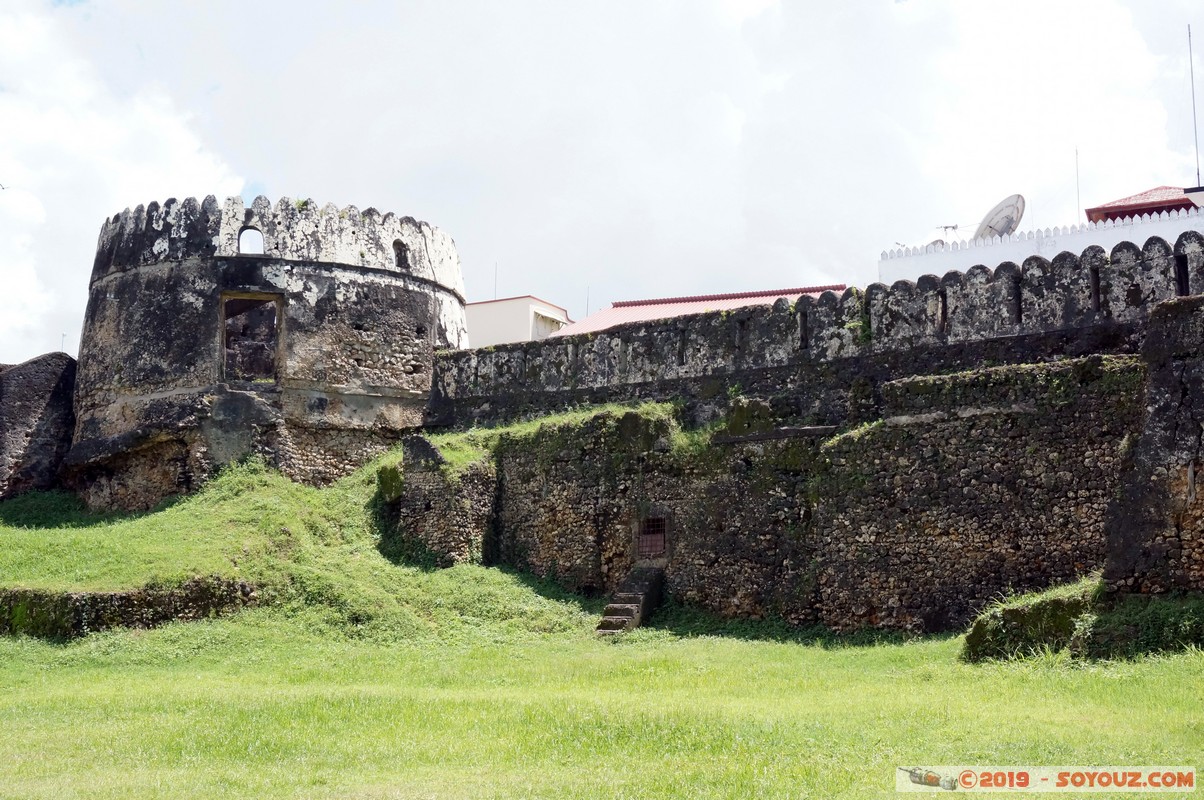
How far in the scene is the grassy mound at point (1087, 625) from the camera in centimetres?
1139

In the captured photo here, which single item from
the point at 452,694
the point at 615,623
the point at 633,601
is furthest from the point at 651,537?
the point at 452,694

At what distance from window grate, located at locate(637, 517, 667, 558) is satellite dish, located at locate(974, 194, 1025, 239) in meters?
12.7

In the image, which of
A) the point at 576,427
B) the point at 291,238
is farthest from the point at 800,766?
the point at 291,238

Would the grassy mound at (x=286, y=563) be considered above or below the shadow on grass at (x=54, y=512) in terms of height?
below

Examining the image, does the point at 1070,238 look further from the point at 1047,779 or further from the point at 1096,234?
the point at 1047,779

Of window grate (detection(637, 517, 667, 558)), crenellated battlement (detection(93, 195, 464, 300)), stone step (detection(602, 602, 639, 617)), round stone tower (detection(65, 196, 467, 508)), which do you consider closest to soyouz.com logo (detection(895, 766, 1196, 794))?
stone step (detection(602, 602, 639, 617))

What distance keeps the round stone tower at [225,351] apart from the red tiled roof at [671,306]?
7341 mm

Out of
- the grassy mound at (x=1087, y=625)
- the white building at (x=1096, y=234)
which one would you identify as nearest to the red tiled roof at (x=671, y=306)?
the white building at (x=1096, y=234)

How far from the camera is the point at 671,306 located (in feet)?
99.0

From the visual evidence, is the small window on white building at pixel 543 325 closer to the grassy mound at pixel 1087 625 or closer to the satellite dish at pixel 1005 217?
the satellite dish at pixel 1005 217

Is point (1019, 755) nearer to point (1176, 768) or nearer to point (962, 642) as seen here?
point (1176, 768)

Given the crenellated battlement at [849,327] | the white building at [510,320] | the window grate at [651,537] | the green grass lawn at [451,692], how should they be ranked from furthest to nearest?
1. the white building at [510,320]
2. the window grate at [651,537]
3. the crenellated battlement at [849,327]
4. the green grass lawn at [451,692]

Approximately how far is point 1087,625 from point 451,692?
5.62 m

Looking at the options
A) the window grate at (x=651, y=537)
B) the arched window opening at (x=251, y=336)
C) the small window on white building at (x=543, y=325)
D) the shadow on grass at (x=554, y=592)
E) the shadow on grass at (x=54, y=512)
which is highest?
the small window on white building at (x=543, y=325)
